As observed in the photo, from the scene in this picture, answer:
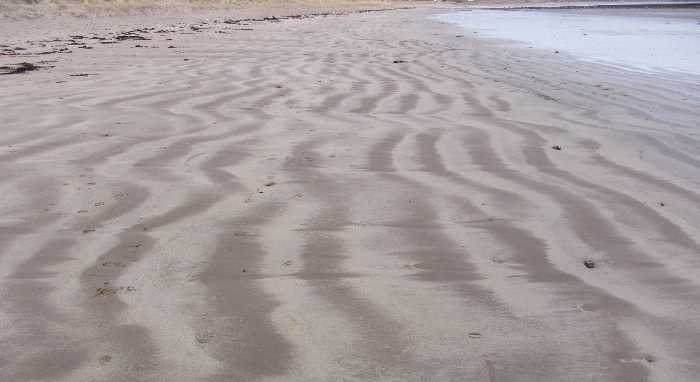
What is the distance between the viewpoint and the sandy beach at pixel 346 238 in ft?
5.98

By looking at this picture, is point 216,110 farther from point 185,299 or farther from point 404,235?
point 185,299

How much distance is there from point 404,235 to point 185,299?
887 millimetres

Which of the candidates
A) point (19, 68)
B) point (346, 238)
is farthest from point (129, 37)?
point (346, 238)

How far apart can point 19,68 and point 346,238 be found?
5993 millimetres

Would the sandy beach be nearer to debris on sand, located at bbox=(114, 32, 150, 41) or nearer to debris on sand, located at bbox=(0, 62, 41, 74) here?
debris on sand, located at bbox=(0, 62, 41, 74)

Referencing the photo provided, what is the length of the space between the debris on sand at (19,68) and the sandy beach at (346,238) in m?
1.49

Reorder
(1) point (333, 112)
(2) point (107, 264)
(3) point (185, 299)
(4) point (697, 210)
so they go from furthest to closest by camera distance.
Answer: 1. (1) point (333, 112)
2. (4) point (697, 210)
3. (2) point (107, 264)
4. (3) point (185, 299)

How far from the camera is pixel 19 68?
7.49 m

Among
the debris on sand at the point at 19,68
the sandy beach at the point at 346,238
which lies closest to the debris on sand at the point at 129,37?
the debris on sand at the point at 19,68

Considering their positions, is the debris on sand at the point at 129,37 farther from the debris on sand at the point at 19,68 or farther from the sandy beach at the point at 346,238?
the sandy beach at the point at 346,238

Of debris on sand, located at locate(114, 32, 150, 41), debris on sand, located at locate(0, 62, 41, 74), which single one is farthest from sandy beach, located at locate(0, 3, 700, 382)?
debris on sand, located at locate(114, 32, 150, 41)

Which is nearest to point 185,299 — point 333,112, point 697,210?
point 697,210

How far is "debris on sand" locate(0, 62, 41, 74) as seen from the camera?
7.32 metres

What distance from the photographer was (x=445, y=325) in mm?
1982
